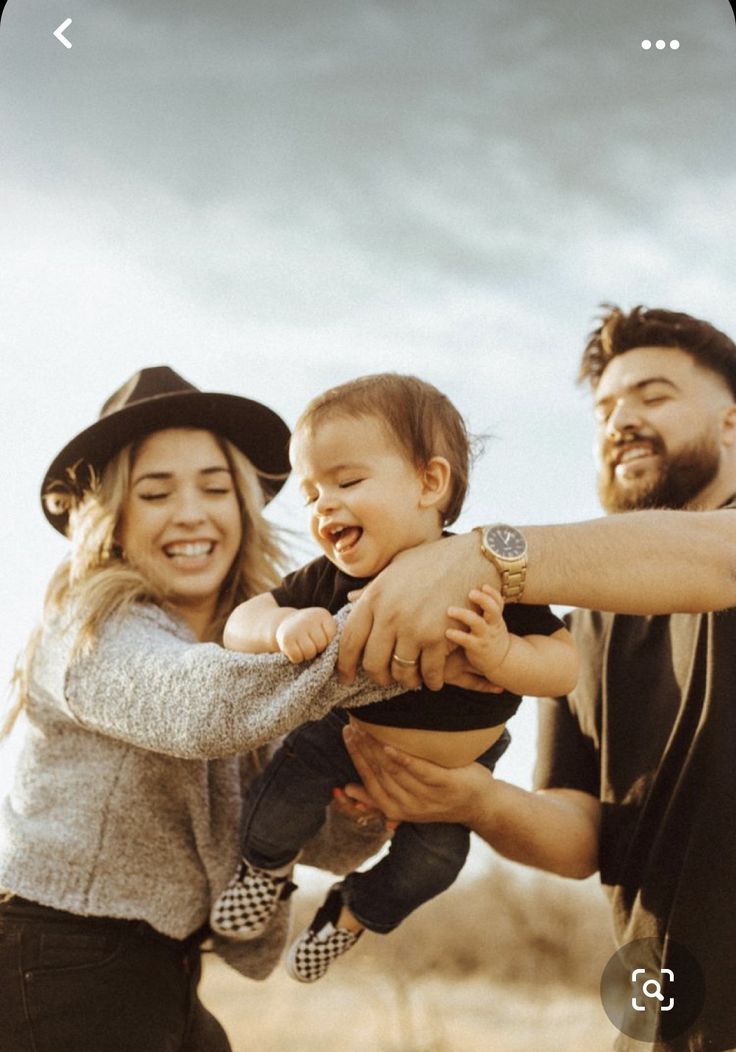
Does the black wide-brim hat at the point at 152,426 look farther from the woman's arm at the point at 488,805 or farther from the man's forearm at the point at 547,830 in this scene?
the man's forearm at the point at 547,830

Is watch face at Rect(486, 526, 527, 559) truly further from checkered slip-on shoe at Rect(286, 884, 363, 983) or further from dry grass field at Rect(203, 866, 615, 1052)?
dry grass field at Rect(203, 866, 615, 1052)

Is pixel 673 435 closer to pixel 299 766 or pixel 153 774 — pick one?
pixel 299 766

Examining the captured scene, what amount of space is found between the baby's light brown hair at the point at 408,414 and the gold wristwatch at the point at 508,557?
24 centimetres

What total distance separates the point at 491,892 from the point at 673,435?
6.74 m

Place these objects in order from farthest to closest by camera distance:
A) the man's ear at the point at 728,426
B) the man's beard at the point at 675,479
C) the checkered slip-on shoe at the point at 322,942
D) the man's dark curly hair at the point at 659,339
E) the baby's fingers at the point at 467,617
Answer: the man's dark curly hair at the point at 659,339
the man's ear at the point at 728,426
the man's beard at the point at 675,479
the checkered slip-on shoe at the point at 322,942
the baby's fingers at the point at 467,617

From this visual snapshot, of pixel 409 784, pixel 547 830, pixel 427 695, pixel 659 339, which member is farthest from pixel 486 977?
pixel 427 695

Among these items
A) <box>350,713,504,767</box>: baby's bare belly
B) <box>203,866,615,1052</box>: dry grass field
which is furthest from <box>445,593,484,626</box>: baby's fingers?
<box>203,866,615,1052</box>: dry grass field

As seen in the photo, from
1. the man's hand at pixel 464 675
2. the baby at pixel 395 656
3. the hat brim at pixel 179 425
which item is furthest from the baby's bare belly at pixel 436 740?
the hat brim at pixel 179 425

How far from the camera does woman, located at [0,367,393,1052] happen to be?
Answer: 1.91 meters

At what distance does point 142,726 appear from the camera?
75.5 inches

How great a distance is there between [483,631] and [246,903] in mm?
857

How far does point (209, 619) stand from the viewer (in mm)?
2621

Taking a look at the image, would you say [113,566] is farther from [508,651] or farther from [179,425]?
[508,651]

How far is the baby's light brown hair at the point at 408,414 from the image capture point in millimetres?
2021
